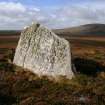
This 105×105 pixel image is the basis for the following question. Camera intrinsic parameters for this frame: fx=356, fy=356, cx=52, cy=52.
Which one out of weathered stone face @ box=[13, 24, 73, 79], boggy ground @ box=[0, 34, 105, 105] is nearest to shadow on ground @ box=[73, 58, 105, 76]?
boggy ground @ box=[0, 34, 105, 105]

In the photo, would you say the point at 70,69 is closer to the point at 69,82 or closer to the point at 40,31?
the point at 69,82

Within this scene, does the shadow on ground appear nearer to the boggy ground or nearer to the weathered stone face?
the boggy ground

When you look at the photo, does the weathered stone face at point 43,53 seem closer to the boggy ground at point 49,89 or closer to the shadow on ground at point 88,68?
the boggy ground at point 49,89

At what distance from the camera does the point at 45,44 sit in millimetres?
26188

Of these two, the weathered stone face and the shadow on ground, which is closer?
the weathered stone face

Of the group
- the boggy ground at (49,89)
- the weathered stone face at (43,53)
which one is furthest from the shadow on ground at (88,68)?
the weathered stone face at (43,53)

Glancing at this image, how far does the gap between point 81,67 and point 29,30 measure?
17.2 feet

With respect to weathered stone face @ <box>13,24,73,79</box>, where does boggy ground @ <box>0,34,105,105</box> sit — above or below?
below

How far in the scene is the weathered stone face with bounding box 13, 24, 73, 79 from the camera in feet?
80.4

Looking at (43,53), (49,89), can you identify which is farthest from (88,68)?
(49,89)

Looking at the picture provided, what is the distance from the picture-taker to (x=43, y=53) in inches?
1027

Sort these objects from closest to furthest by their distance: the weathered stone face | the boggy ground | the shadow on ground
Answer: the boggy ground < the weathered stone face < the shadow on ground

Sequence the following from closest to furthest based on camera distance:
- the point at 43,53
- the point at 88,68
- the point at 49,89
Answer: the point at 49,89 → the point at 43,53 → the point at 88,68

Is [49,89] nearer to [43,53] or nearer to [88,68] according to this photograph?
[43,53]
